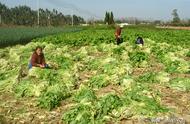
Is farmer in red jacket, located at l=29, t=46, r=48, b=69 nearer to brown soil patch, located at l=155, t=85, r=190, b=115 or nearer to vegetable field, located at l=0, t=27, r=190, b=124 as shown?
vegetable field, located at l=0, t=27, r=190, b=124

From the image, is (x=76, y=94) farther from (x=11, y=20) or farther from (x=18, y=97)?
(x=11, y=20)

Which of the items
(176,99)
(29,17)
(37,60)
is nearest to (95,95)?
(176,99)

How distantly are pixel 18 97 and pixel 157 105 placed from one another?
142 inches

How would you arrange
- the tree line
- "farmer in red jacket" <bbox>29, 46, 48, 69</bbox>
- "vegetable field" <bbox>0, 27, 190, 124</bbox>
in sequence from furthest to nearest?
the tree line < "farmer in red jacket" <bbox>29, 46, 48, 69</bbox> < "vegetable field" <bbox>0, 27, 190, 124</bbox>

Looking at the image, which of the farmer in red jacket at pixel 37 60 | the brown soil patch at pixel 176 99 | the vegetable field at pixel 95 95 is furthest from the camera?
the farmer in red jacket at pixel 37 60

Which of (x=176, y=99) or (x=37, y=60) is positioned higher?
(x=37, y=60)

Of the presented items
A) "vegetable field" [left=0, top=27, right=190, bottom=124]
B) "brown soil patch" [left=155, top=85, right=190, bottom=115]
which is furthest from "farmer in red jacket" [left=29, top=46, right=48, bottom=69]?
"brown soil patch" [left=155, top=85, right=190, bottom=115]

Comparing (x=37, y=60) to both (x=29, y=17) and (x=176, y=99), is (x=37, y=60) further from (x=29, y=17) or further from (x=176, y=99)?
(x=29, y=17)

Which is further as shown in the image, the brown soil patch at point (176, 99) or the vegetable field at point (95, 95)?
the brown soil patch at point (176, 99)

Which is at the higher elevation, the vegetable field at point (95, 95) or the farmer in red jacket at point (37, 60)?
the farmer in red jacket at point (37, 60)

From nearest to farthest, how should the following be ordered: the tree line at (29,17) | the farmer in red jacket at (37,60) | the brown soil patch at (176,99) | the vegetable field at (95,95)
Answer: the vegetable field at (95,95) < the brown soil patch at (176,99) < the farmer in red jacket at (37,60) < the tree line at (29,17)

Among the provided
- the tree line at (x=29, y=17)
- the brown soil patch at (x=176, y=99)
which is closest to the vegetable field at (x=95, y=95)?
the brown soil patch at (x=176, y=99)

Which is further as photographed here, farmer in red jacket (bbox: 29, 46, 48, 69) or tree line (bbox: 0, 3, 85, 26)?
tree line (bbox: 0, 3, 85, 26)

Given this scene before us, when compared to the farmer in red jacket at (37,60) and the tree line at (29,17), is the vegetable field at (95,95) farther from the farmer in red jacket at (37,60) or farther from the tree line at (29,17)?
the tree line at (29,17)
